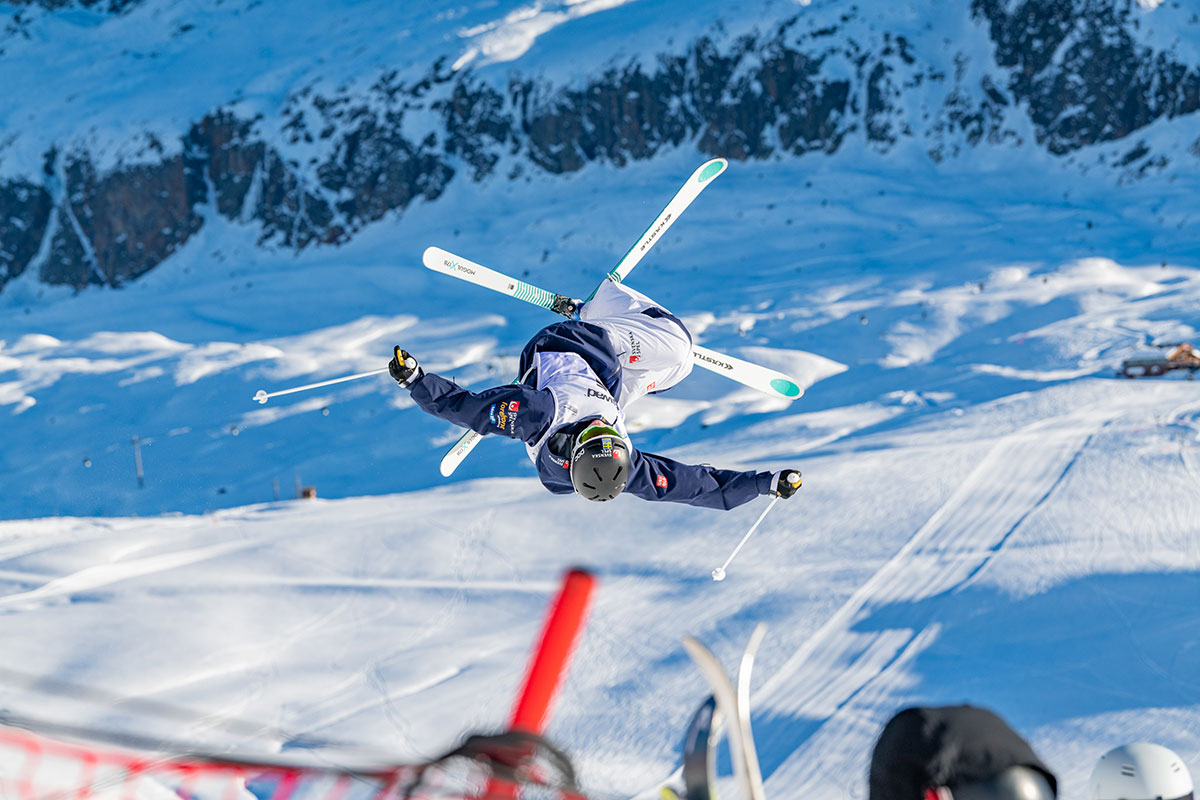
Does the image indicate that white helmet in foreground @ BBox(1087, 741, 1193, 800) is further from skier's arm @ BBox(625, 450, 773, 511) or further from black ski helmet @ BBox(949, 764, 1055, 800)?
skier's arm @ BBox(625, 450, 773, 511)

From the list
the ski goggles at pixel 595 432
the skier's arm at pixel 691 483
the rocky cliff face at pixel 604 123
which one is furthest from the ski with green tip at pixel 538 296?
the rocky cliff face at pixel 604 123

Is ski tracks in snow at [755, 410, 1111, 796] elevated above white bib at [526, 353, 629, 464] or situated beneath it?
situated beneath

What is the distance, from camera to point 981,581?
8789 millimetres

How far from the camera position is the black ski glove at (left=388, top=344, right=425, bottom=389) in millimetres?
5070

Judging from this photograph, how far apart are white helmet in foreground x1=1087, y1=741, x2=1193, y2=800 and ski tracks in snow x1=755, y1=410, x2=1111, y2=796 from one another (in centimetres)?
388

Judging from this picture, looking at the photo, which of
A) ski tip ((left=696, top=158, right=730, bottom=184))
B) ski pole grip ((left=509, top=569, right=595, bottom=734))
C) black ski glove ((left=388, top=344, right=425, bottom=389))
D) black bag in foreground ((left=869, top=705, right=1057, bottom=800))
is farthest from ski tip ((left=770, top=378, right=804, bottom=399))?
ski pole grip ((left=509, top=569, right=595, bottom=734))

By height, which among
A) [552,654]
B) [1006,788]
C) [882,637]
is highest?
[552,654]

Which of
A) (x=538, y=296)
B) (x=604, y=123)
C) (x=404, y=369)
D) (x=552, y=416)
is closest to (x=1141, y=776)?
(x=552, y=416)

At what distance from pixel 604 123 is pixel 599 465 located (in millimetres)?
58185

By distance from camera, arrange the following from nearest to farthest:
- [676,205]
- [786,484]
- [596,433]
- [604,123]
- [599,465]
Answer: [599,465] < [596,433] < [786,484] < [676,205] < [604,123]

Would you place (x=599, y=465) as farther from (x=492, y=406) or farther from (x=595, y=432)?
(x=492, y=406)

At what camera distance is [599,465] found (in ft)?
15.5

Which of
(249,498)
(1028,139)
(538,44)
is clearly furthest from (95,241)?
(1028,139)

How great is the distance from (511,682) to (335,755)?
1637mm
